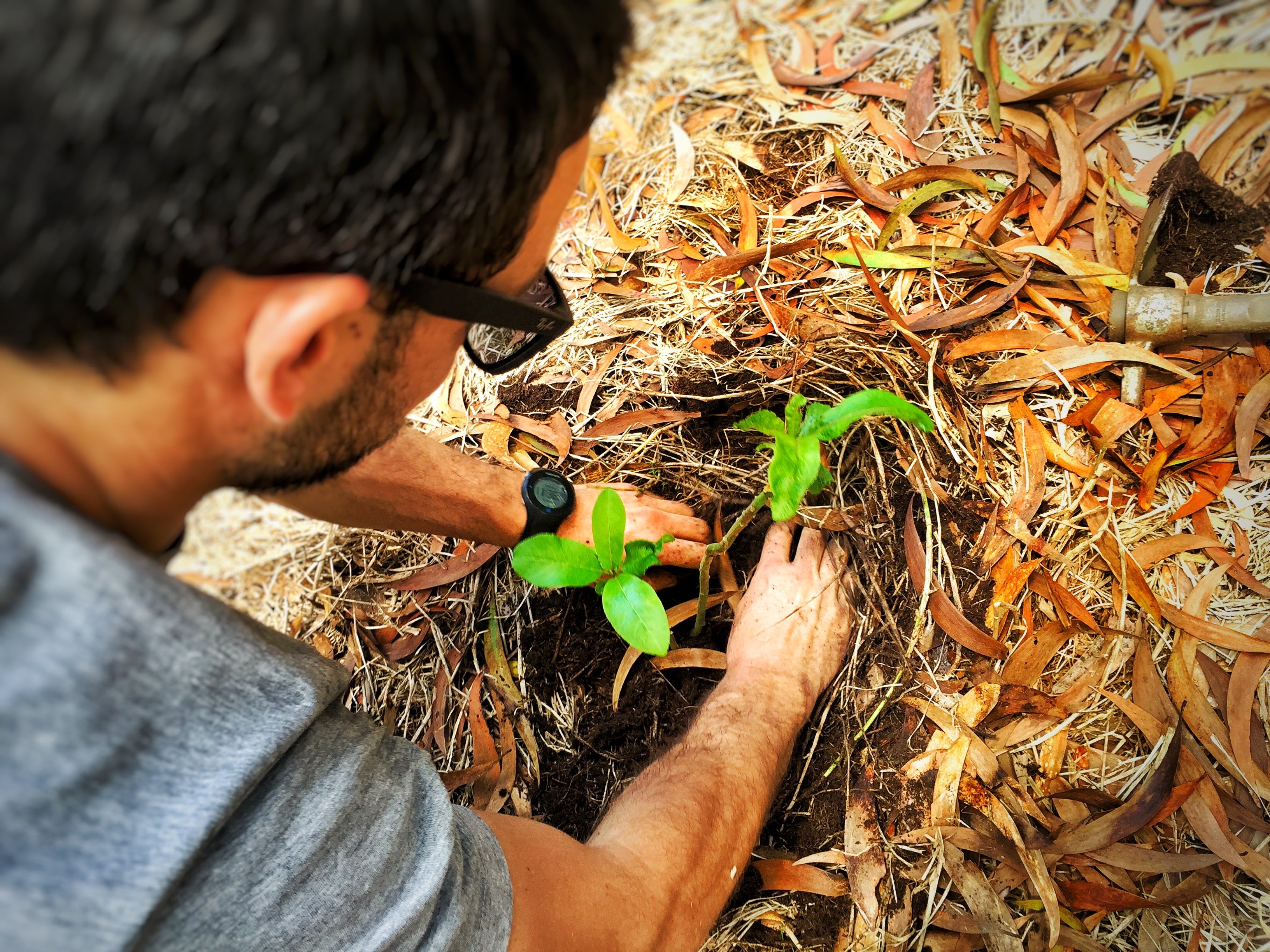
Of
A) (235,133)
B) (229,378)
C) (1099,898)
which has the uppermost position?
(235,133)

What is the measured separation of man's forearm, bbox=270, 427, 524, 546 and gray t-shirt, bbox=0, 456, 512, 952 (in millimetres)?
541

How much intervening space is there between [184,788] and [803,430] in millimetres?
829

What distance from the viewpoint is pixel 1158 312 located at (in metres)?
1.15

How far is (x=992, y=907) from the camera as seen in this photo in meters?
1.09

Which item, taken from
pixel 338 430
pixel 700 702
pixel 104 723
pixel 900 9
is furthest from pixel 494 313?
pixel 900 9

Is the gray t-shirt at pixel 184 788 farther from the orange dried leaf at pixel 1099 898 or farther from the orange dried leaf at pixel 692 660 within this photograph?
the orange dried leaf at pixel 1099 898

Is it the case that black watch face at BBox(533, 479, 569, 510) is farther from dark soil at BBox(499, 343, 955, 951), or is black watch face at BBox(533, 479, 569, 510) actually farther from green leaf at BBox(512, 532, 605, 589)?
green leaf at BBox(512, 532, 605, 589)

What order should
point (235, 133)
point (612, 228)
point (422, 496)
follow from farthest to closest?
1. point (612, 228)
2. point (422, 496)
3. point (235, 133)

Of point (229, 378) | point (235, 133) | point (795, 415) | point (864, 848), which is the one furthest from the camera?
point (864, 848)

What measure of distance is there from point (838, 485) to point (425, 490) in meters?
0.81

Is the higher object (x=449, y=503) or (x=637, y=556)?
(x=449, y=503)

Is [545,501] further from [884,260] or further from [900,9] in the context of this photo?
[900,9]

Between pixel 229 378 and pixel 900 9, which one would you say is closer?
pixel 229 378

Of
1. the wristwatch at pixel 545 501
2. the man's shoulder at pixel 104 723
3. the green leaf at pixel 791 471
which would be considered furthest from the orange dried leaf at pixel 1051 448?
the man's shoulder at pixel 104 723
